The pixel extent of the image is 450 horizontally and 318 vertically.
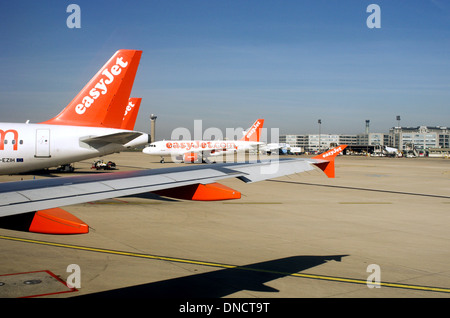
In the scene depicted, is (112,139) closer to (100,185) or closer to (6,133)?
(6,133)

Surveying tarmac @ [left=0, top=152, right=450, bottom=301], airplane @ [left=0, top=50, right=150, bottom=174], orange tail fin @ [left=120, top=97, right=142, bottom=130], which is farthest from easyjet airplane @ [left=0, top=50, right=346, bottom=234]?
orange tail fin @ [left=120, top=97, right=142, bottom=130]

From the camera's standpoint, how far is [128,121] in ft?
132

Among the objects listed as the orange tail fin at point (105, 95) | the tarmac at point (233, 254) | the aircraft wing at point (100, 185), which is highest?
the orange tail fin at point (105, 95)

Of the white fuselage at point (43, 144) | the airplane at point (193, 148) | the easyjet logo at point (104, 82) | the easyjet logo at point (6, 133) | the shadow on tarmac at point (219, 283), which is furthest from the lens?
the airplane at point (193, 148)

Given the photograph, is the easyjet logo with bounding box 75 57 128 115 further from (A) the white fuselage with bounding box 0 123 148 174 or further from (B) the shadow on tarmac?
(B) the shadow on tarmac

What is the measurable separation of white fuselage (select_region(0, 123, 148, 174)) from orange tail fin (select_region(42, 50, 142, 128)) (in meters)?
0.76

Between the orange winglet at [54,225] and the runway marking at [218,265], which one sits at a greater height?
the orange winglet at [54,225]

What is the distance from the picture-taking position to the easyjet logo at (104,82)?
2284cm

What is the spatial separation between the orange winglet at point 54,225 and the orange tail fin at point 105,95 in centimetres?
1802

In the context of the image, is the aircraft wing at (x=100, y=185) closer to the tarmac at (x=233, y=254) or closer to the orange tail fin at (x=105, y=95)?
the tarmac at (x=233, y=254)

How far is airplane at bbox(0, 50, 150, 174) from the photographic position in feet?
72.7

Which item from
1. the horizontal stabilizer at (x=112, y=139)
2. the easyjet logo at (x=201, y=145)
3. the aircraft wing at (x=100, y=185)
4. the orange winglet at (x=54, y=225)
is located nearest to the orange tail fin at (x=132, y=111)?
the horizontal stabilizer at (x=112, y=139)
